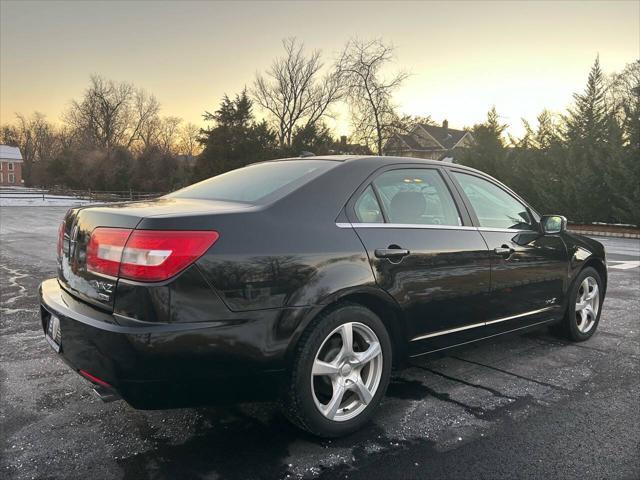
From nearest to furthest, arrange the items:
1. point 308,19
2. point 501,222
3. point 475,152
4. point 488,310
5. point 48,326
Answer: point 48,326 → point 488,310 → point 501,222 → point 308,19 → point 475,152

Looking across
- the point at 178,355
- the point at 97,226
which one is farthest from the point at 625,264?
the point at 97,226

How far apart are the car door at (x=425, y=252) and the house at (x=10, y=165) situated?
332ft

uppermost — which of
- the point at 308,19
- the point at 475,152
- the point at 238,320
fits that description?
the point at 308,19

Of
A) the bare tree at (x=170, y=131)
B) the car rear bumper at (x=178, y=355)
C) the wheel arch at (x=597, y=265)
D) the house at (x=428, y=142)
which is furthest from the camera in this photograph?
the bare tree at (x=170, y=131)

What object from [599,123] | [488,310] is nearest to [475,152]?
[599,123]

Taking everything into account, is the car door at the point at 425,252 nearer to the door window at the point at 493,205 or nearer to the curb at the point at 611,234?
the door window at the point at 493,205

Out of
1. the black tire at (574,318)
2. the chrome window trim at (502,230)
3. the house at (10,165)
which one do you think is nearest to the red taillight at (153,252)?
the chrome window trim at (502,230)

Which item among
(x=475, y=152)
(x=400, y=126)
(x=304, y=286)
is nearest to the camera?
(x=304, y=286)

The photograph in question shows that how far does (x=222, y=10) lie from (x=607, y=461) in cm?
1737

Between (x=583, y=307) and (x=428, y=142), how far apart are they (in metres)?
52.2

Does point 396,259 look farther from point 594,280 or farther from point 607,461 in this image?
point 594,280

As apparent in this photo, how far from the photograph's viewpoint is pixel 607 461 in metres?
2.46

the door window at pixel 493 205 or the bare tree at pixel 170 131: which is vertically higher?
the bare tree at pixel 170 131

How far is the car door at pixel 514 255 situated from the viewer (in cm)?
349
